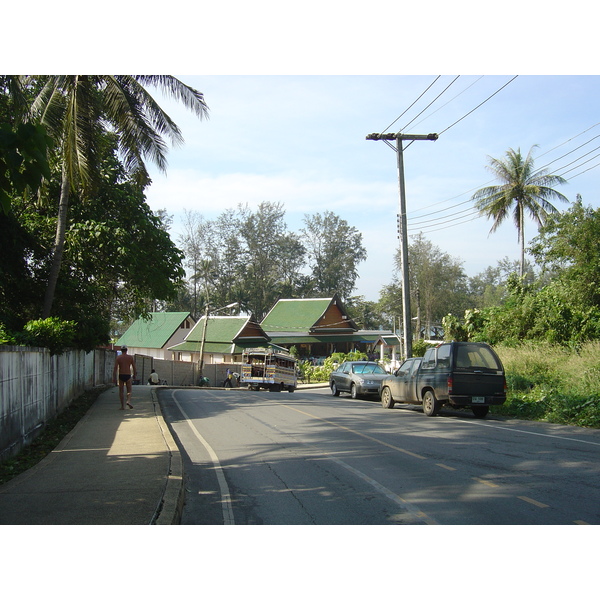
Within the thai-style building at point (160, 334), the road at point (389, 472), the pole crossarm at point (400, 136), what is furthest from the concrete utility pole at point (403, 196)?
the thai-style building at point (160, 334)

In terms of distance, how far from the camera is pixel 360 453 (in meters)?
10.0

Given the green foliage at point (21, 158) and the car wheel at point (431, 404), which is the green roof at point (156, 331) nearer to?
the car wheel at point (431, 404)

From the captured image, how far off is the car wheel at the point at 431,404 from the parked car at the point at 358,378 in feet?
24.4

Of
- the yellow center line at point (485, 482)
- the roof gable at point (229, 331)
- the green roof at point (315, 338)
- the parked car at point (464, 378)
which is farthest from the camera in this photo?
the green roof at point (315, 338)

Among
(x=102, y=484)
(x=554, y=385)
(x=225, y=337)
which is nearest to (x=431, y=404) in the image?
(x=554, y=385)

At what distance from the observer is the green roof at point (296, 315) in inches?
2376

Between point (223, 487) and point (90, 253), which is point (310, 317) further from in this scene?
point (223, 487)

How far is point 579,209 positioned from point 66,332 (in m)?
17.4

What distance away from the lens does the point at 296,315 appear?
6181 centimetres

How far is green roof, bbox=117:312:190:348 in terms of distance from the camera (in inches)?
2479

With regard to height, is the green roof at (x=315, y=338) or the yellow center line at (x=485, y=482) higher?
the green roof at (x=315, y=338)

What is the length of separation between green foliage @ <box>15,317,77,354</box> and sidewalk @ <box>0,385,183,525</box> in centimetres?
258

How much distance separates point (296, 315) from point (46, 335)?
48.0 metres

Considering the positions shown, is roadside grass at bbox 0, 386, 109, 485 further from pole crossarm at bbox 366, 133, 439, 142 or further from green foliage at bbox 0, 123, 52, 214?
pole crossarm at bbox 366, 133, 439, 142
